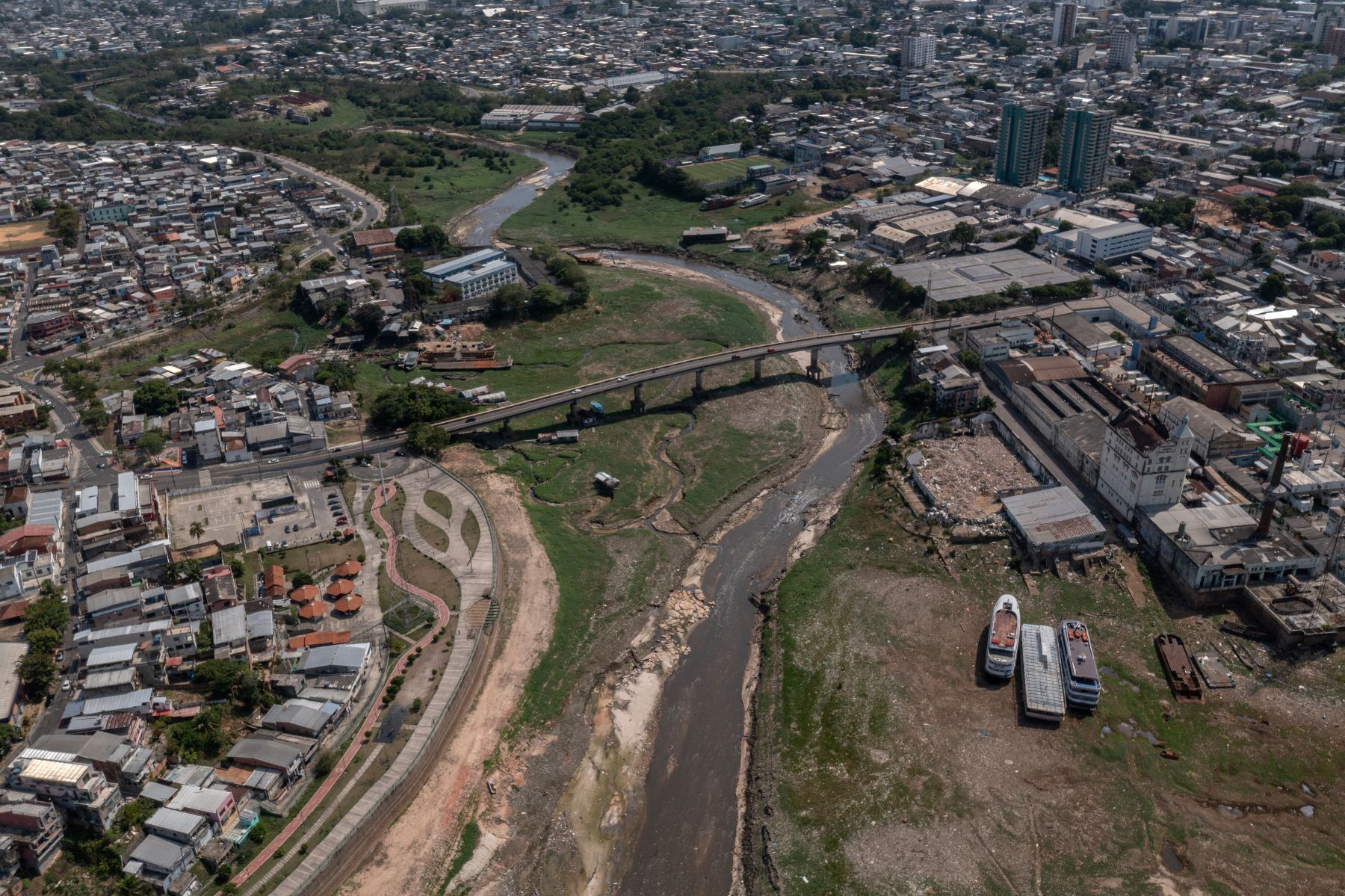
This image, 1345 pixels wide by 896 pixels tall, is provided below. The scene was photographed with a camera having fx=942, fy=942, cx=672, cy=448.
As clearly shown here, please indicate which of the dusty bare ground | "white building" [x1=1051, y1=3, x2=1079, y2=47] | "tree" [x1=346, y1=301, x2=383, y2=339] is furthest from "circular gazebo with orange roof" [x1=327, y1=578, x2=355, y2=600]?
"white building" [x1=1051, y1=3, x2=1079, y2=47]

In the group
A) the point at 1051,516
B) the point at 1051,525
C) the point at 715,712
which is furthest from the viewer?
the point at 1051,516

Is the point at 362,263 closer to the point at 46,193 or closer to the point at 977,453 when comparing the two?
the point at 46,193

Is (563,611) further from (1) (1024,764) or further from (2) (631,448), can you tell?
(1) (1024,764)

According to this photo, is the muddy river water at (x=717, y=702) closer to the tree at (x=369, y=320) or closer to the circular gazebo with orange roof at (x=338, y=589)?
the circular gazebo with orange roof at (x=338, y=589)

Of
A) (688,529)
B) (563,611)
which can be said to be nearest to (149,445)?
(563,611)

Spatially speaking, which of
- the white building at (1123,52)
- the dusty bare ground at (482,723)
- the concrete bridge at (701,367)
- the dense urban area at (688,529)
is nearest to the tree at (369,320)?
the dense urban area at (688,529)

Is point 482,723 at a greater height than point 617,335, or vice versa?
point 617,335
